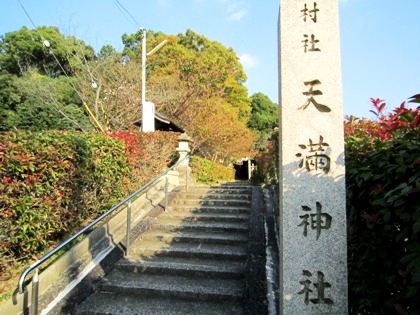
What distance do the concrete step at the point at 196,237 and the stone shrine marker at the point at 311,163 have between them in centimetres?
222

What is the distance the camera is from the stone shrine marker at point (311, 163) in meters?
2.46

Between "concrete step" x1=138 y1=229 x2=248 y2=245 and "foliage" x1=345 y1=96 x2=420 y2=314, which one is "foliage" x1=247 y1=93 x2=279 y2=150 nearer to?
"concrete step" x1=138 y1=229 x2=248 y2=245

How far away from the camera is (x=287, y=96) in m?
2.65

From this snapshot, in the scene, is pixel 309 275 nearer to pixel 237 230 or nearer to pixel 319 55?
pixel 319 55

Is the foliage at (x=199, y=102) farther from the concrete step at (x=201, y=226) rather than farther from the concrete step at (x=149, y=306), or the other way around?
the concrete step at (x=149, y=306)

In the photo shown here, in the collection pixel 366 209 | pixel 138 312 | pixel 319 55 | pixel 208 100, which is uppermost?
pixel 208 100

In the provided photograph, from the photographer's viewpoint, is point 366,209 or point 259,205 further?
point 259,205

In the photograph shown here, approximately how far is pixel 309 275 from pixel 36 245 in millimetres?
3271

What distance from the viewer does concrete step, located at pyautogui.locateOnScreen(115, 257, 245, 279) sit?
3869 millimetres

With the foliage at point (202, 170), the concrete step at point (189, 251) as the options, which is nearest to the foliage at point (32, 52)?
the foliage at point (202, 170)

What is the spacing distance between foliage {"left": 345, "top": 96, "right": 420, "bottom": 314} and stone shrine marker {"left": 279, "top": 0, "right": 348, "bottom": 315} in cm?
19

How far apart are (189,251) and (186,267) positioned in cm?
43

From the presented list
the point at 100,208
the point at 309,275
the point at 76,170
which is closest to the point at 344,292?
the point at 309,275

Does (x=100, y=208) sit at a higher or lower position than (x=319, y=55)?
lower
